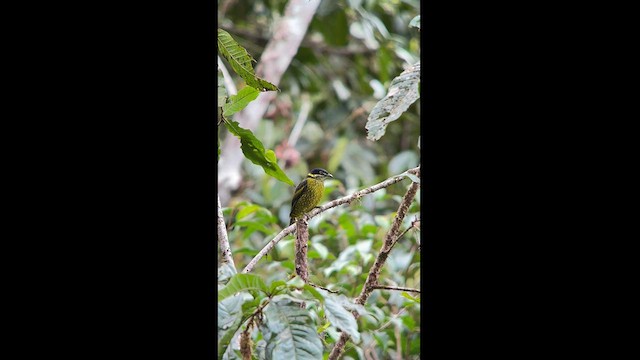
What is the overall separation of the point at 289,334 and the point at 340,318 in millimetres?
59

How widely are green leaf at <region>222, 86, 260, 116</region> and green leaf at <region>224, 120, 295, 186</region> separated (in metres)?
0.04

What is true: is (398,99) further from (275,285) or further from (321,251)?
(321,251)

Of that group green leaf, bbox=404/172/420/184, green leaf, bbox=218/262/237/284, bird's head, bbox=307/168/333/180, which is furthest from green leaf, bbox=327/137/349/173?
green leaf, bbox=218/262/237/284

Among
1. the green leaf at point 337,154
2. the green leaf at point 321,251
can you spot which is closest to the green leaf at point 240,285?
the green leaf at point 321,251

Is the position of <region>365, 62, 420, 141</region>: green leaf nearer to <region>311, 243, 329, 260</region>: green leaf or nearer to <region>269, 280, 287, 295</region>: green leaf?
<region>269, 280, 287, 295</region>: green leaf

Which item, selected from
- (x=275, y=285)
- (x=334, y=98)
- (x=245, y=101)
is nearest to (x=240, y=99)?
(x=245, y=101)

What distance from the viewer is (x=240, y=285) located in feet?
2.81

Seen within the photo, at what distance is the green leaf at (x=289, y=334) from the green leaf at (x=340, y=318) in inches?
0.9

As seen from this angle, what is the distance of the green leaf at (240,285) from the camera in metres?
0.84

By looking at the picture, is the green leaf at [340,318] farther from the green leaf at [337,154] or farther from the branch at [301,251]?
the green leaf at [337,154]

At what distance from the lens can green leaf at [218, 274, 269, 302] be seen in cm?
84
